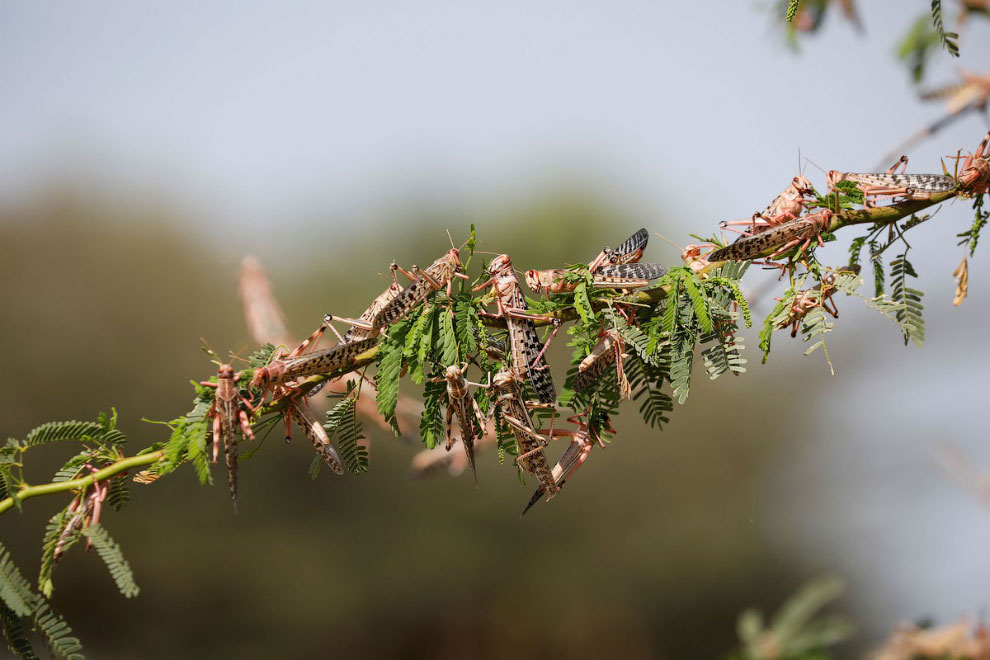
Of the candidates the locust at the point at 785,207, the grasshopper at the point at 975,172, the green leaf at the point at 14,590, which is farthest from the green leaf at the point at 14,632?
the grasshopper at the point at 975,172

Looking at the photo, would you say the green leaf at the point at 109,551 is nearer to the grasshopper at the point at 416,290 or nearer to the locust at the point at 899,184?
the grasshopper at the point at 416,290

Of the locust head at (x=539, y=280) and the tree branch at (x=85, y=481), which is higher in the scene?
the locust head at (x=539, y=280)

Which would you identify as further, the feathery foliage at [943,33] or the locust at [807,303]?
the feathery foliage at [943,33]

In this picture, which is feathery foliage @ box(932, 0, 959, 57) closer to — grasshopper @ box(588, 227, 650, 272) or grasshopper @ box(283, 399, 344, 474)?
grasshopper @ box(588, 227, 650, 272)

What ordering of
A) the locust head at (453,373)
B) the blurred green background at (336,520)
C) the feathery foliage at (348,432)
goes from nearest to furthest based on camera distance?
the locust head at (453,373), the feathery foliage at (348,432), the blurred green background at (336,520)

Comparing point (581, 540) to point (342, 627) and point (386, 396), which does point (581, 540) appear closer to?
point (342, 627)

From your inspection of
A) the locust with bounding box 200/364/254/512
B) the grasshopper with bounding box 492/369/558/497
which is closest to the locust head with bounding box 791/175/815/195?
the grasshopper with bounding box 492/369/558/497

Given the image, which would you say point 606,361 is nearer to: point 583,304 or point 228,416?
point 583,304

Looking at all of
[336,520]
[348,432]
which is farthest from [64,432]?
[336,520]
